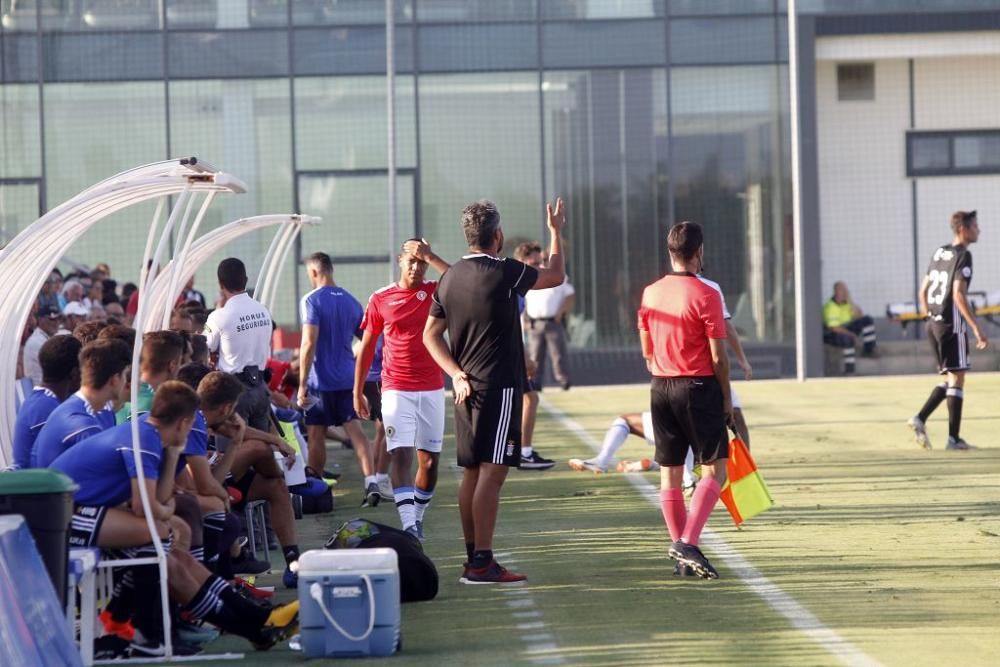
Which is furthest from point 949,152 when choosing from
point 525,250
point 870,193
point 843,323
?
point 525,250

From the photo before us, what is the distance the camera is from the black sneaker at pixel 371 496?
505 inches

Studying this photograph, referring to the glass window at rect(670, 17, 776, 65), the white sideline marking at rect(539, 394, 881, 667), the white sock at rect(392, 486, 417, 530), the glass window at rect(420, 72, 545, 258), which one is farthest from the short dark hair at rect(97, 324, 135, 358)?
the glass window at rect(670, 17, 776, 65)

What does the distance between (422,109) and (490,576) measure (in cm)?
1942

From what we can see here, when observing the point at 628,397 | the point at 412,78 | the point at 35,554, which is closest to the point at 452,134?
the point at 412,78

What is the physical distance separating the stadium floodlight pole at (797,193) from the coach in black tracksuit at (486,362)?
1831 cm

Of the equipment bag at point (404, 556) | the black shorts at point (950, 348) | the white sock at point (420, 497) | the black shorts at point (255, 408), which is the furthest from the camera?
the black shorts at point (950, 348)

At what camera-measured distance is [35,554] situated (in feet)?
21.6

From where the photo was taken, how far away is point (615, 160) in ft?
91.6

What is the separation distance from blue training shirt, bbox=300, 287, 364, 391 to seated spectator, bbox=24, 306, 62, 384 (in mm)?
2127

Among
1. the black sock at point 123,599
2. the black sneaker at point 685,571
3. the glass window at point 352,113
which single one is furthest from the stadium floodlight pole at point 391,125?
the black sock at point 123,599

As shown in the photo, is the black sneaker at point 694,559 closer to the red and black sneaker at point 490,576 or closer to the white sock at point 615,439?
the red and black sneaker at point 490,576

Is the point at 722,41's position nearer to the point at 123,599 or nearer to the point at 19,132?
the point at 19,132

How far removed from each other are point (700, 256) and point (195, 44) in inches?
777

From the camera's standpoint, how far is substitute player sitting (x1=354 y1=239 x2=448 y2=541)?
10789 mm
